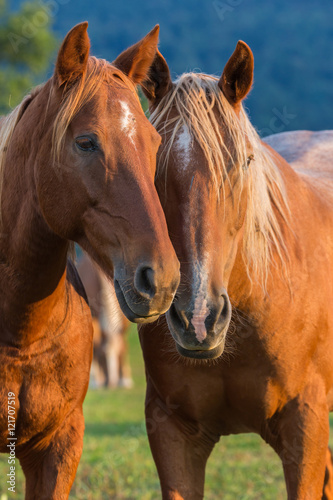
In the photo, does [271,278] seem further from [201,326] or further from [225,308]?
[201,326]

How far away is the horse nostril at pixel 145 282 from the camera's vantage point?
7.50 feet

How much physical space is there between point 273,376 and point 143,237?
1.23 metres

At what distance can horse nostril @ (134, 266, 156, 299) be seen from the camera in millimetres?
2285

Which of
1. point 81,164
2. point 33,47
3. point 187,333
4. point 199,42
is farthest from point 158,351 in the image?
point 199,42

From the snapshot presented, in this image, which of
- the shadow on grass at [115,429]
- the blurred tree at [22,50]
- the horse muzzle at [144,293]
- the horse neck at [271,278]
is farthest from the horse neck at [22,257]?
the blurred tree at [22,50]

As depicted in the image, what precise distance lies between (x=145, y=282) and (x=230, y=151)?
0.92m

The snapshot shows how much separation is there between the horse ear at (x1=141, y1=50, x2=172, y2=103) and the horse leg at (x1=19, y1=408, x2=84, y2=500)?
1.59 metres

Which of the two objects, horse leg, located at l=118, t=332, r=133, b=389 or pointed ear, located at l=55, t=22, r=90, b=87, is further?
horse leg, located at l=118, t=332, r=133, b=389

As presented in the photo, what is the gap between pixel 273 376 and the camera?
317 centimetres

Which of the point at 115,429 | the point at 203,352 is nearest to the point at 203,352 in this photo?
the point at 203,352

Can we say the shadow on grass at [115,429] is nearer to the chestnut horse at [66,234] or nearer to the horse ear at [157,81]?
the chestnut horse at [66,234]

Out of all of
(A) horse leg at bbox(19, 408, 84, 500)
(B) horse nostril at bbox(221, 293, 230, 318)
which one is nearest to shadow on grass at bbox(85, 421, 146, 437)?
(A) horse leg at bbox(19, 408, 84, 500)

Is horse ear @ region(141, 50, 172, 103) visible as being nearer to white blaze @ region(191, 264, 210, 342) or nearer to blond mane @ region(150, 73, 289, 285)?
blond mane @ region(150, 73, 289, 285)

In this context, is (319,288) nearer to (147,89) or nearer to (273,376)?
(273,376)
